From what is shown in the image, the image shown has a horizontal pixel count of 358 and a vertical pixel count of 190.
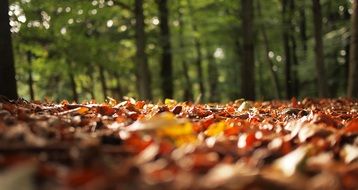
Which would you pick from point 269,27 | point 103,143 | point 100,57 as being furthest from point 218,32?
point 103,143

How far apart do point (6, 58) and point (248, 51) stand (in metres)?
6.26

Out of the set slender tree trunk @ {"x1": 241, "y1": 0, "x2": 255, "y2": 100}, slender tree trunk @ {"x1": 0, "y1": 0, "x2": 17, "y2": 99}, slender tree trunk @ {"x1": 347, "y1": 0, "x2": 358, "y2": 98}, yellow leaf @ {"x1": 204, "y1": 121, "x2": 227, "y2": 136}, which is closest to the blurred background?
slender tree trunk @ {"x1": 241, "y1": 0, "x2": 255, "y2": 100}

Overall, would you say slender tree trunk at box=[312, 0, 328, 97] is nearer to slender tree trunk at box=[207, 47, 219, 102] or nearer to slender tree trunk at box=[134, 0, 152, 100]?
slender tree trunk at box=[134, 0, 152, 100]

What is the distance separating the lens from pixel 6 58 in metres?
5.37

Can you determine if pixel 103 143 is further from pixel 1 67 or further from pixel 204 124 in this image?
pixel 1 67

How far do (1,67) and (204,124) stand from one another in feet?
10.3

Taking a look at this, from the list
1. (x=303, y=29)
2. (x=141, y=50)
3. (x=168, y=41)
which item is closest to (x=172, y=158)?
(x=141, y=50)

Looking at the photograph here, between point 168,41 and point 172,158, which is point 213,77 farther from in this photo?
point 172,158

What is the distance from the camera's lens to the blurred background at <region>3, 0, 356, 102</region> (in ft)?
37.3

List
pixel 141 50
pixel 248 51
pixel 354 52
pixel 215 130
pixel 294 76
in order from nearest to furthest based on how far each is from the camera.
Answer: pixel 215 130
pixel 354 52
pixel 248 51
pixel 141 50
pixel 294 76

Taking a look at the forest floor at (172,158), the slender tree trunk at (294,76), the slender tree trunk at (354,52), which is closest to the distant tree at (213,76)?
the slender tree trunk at (294,76)

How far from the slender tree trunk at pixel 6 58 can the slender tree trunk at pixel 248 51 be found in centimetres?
600

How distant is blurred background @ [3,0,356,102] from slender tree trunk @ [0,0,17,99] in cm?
75

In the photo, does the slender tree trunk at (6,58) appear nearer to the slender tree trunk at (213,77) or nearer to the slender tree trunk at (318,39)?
the slender tree trunk at (318,39)
